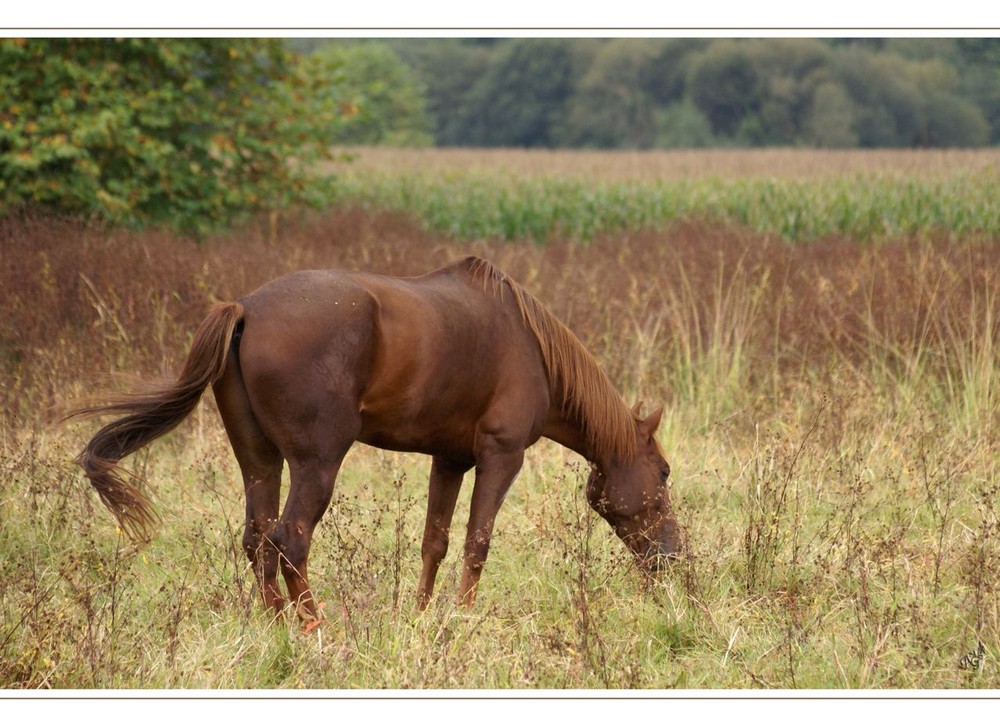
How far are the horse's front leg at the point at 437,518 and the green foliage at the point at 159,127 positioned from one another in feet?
25.3

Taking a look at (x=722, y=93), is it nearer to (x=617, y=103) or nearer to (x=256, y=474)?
(x=617, y=103)

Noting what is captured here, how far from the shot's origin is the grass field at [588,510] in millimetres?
3957

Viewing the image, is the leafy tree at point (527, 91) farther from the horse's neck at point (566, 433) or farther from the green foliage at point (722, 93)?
the horse's neck at point (566, 433)

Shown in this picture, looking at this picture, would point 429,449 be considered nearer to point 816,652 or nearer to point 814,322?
point 816,652

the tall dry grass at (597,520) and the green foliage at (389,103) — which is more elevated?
the tall dry grass at (597,520)

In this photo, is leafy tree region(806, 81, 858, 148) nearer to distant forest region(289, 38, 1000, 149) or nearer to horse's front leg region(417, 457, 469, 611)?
distant forest region(289, 38, 1000, 149)

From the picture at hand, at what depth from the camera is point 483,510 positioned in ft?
14.8

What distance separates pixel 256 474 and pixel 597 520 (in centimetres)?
182

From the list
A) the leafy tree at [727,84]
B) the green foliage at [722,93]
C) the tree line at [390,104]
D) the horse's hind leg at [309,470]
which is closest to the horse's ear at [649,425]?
the horse's hind leg at [309,470]

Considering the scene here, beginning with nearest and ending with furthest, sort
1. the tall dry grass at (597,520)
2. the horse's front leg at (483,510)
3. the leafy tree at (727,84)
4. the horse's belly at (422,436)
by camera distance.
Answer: the tall dry grass at (597,520) < the horse's belly at (422,436) < the horse's front leg at (483,510) < the leafy tree at (727,84)

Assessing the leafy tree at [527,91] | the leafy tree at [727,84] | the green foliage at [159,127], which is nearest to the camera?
the green foliage at [159,127]

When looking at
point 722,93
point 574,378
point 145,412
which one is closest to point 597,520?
point 574,378
